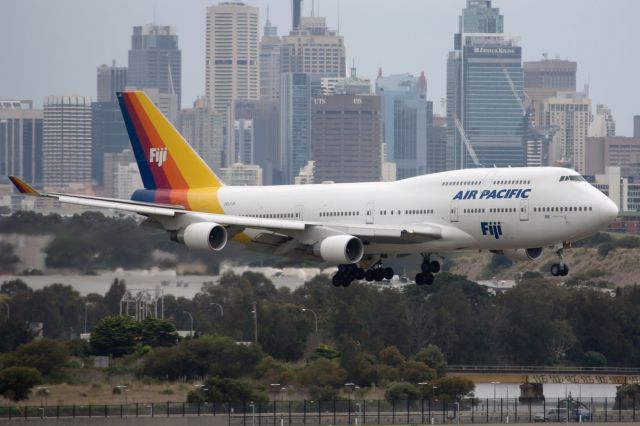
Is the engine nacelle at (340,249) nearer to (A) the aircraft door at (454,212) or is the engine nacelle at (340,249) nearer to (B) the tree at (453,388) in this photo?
(A) the aircraft door at (454,212)

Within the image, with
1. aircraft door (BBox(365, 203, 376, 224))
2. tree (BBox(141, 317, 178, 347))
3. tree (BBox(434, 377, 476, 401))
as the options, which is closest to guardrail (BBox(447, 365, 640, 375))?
tree (BBox(141, 317, 178, 347))

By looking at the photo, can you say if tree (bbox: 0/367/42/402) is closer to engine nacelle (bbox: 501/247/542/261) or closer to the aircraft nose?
engine nacelle (bbox: 501/247/542/261)

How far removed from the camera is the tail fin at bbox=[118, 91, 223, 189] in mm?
82375

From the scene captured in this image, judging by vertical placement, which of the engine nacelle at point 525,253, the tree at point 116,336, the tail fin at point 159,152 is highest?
the tail fin at point 159,152

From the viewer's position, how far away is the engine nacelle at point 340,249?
72.4 m

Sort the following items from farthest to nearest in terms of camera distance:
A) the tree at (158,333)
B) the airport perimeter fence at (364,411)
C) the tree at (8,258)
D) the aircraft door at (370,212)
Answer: the tree at (8,258), the tree at (158,333), the airport perimeter fence at (364,411), the aircraft door at (370,212)

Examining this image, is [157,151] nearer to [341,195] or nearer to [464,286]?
[341,195]

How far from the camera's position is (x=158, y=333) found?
105m

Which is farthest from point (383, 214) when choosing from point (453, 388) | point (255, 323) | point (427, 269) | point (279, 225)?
point (255, 323)

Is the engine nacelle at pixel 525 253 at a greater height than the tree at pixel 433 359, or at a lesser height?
greater

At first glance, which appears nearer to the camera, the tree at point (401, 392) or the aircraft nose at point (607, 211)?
the aircraft nose at point (607, 211)

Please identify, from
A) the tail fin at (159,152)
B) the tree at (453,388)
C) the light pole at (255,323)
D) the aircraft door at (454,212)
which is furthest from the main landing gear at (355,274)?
the light pole at (255,323)

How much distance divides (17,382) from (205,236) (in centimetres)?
1949

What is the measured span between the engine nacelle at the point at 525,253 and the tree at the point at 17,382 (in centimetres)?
2667
